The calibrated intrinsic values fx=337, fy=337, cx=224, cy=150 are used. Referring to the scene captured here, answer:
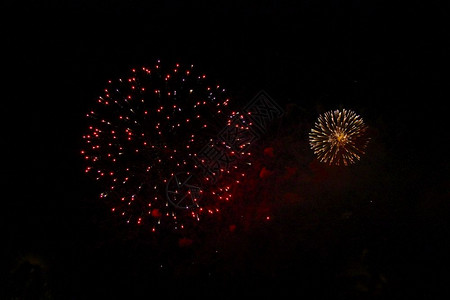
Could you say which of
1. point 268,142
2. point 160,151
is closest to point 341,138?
point 268,142

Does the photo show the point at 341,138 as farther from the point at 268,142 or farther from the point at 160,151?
the point at 160,151

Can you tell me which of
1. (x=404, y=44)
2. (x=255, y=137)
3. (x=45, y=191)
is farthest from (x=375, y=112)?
(x=45, y=191)

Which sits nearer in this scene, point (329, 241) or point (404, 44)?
point (329, 241)

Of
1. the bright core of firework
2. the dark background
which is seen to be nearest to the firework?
the dark background

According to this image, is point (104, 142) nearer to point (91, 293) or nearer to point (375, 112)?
point (91, 293)

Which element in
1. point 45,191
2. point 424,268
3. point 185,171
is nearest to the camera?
point 424,268

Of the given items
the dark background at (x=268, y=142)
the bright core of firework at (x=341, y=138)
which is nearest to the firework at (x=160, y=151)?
the dark background at (x=268, y=142)

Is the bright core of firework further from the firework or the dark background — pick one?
the firework

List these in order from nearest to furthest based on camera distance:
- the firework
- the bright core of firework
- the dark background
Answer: the dark background
the bright core of firework
the firework
